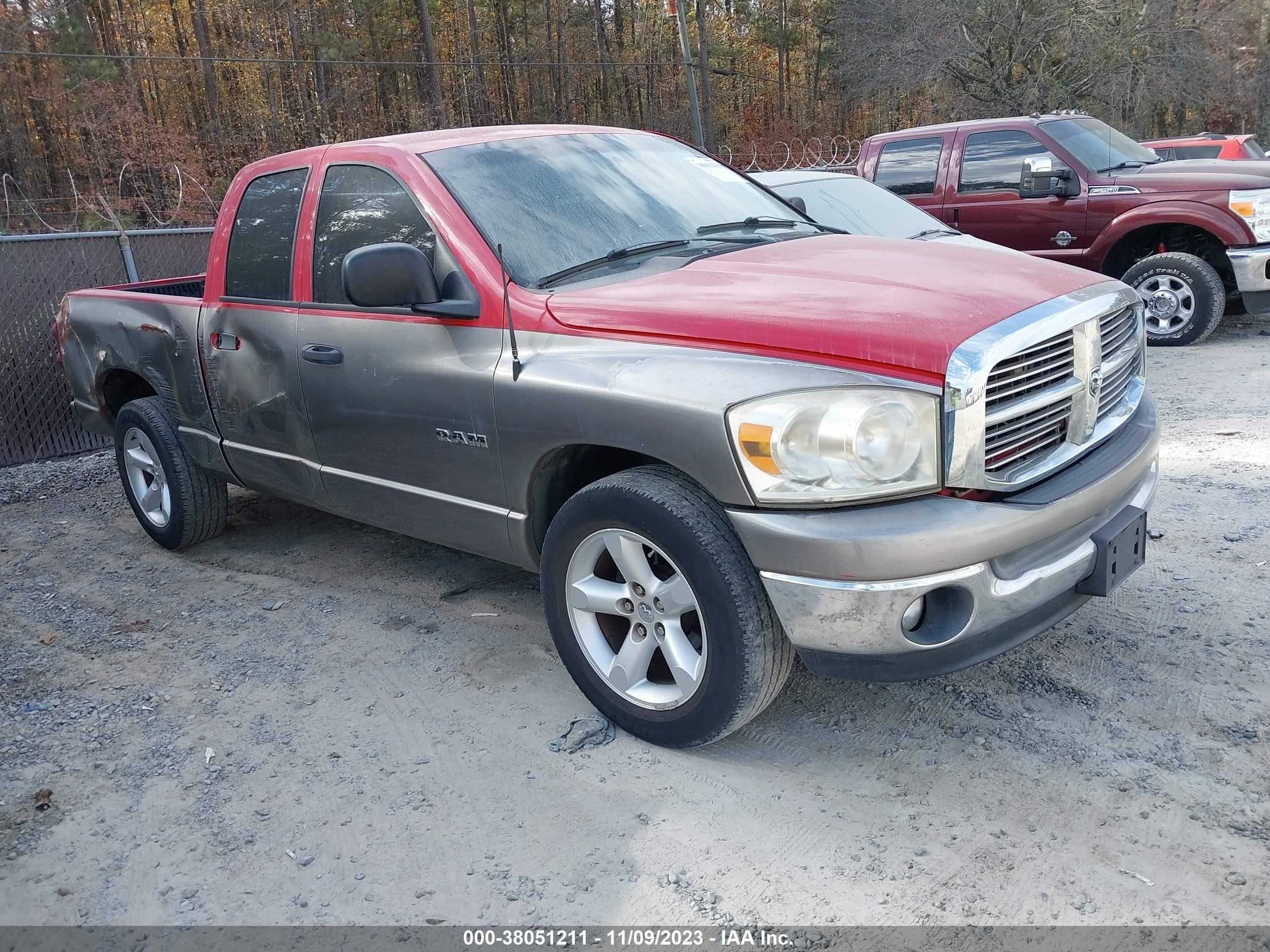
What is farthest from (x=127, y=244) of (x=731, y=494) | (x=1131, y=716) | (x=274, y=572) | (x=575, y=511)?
(x=1131, y=716)

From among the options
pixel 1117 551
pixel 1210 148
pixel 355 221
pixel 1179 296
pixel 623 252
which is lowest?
pixel 1179 296

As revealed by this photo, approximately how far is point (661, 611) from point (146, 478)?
372 centimetres

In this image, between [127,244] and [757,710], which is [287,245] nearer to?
[757,710]

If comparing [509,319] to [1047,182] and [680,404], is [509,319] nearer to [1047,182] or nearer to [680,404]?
[680,404]

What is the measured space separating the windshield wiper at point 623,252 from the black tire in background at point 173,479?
2.64 metres

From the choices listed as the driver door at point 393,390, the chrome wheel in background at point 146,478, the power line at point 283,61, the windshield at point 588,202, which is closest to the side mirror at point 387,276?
the driver door at point 393,390

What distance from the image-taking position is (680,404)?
2.80 m

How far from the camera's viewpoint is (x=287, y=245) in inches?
168

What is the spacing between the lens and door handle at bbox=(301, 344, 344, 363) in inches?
153

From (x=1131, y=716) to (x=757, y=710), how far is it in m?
1.17

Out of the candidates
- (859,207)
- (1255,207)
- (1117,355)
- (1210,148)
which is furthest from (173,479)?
(1210,148)

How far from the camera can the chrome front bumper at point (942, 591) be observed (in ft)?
8.41

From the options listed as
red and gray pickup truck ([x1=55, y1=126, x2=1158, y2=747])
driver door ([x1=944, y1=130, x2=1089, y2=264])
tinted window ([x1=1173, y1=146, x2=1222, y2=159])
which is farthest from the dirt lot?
tinted window ([x1=1173, y1=146, x2=1222, y2=159])

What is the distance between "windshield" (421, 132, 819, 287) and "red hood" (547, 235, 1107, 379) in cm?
27
